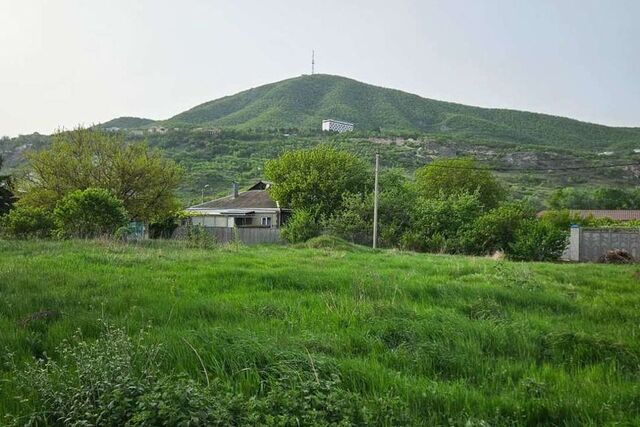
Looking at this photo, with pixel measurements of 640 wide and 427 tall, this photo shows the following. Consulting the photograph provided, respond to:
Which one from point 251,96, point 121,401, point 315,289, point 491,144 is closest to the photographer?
point 121,401

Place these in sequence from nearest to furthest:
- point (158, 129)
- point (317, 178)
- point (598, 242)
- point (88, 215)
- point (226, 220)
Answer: point (88, 215) < point (598, 242) < point (317, 178) < point (226, 220) < point (158, 129)

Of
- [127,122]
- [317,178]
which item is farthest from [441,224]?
[127,122]

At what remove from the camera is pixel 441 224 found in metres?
30.8

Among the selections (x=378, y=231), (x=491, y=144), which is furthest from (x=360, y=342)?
(x=491, y=144)

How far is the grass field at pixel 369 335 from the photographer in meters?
4.04

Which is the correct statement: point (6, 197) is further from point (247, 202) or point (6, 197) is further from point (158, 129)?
point (158, 129)

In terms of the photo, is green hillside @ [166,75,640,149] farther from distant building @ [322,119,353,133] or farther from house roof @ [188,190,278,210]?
house roof @ [188,190,278,210]

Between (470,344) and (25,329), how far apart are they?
5.16m

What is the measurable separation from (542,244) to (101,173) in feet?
84.3

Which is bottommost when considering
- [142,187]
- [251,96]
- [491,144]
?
[142,187]

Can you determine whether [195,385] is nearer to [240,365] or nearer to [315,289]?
[240,365]

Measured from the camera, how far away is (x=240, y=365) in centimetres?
463

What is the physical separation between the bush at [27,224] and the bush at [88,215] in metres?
1.00

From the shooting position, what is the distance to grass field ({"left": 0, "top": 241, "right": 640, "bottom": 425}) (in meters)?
4.04
